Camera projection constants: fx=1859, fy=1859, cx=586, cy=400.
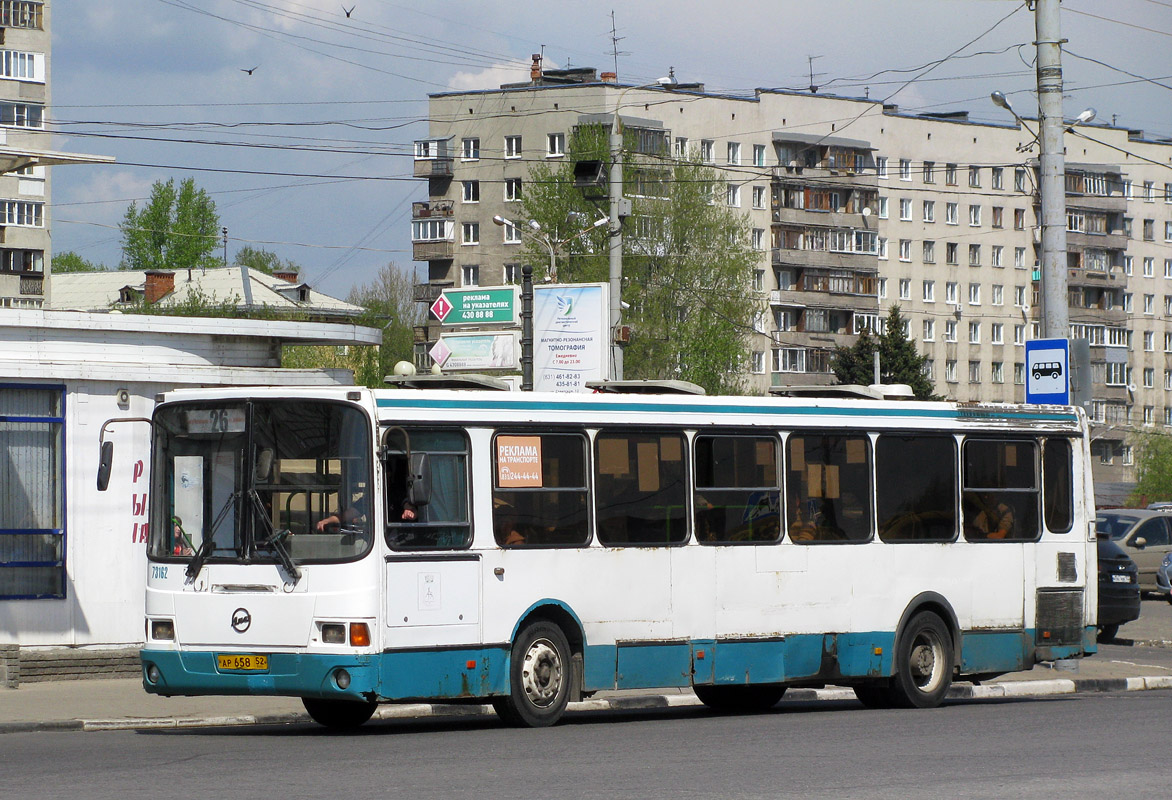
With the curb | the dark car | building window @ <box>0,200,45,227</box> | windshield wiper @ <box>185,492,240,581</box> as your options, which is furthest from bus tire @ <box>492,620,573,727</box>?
building window @ <box>0,200,45,227</box>

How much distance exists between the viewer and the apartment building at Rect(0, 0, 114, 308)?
83.4 m

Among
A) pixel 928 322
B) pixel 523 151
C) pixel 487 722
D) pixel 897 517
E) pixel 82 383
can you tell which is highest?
pixel 523 151

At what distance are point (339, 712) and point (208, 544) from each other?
1.95 meters

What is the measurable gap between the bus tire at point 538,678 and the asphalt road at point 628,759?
0.59 feet

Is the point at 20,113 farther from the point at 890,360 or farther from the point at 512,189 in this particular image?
the point at 890,360

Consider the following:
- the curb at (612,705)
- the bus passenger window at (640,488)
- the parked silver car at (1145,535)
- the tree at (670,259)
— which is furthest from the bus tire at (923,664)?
the tree at (670,259)

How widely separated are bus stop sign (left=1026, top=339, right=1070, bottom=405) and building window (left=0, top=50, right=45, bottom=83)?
232 ft

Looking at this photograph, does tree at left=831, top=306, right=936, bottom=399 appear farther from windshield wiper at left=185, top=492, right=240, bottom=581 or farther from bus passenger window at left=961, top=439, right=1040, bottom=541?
windshield wiper at left=185, top=492, right=240, bottom=581

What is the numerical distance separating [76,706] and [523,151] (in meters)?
81.6

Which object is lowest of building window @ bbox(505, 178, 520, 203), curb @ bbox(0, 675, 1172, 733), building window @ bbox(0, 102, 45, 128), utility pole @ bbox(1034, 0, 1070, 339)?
curb @ bbox(0, 675, 1172, 733)

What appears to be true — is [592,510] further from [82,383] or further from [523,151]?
[523,151]

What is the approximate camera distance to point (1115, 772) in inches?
453

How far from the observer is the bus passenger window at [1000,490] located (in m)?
17.6

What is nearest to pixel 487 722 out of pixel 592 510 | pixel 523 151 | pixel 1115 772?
pixel 592 510
